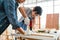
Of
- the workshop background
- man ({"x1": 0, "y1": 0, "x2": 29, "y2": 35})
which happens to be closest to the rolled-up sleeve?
man ({"x1": 0, "y1": 0, "x2": 29, "y2": 35})

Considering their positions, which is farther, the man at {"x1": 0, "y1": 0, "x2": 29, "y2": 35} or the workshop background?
the workshop background

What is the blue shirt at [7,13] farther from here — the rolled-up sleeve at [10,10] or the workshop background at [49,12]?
the workshop background at [49,12]

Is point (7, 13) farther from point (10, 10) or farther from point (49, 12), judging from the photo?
point (49, 12)

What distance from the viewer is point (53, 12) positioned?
3.38m

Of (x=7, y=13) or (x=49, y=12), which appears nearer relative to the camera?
(x=7, y=13)

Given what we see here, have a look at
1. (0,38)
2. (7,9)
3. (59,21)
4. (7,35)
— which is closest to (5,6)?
(7,9)

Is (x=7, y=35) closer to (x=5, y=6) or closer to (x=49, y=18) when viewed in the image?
(x=5, y=6)

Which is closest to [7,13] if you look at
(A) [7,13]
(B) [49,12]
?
(A) [7,13]

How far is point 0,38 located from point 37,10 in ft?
2.42

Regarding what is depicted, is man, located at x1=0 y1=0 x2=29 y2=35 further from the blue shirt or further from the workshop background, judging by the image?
the workshop background

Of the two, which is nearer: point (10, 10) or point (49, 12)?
point (10, 10)

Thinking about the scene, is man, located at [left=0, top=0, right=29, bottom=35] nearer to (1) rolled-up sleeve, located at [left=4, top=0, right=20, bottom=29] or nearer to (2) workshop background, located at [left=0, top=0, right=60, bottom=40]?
(1) rolled-up sleeve, located at [left=4, top=0, right=20, bottom=29]

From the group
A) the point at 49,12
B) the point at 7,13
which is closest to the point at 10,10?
the point at 7,13

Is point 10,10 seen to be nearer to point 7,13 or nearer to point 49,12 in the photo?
point 7,13
